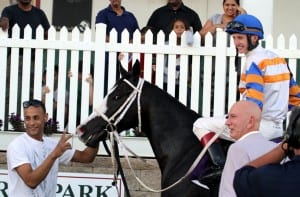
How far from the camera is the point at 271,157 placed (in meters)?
4.09

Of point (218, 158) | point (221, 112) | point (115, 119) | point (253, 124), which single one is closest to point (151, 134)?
point (115, 119)

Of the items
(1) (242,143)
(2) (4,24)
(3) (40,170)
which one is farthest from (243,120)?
(2) (4,24)

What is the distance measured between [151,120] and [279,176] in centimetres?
284

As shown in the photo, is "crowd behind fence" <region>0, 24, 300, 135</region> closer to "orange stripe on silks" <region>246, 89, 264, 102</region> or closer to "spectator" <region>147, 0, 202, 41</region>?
"spectator" <region>147, 0, 202, 41</region>

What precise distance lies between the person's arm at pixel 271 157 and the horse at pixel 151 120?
90.4 inches

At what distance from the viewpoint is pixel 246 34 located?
6.16m

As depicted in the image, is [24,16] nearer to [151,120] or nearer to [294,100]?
[151,120]

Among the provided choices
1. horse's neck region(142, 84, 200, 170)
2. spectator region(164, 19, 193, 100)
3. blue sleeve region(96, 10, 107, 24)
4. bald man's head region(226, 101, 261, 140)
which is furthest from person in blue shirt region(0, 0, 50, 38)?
bald man's head region(226, 101, 261, 140)

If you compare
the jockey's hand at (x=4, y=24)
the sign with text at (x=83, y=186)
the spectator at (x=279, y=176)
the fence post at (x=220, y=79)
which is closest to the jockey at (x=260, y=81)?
the spectator at (x=279, y=176)

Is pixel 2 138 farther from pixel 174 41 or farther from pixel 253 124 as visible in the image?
pixel 253 124

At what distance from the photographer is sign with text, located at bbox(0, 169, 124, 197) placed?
891cm

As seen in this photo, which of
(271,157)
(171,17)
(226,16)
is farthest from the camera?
(171,17)

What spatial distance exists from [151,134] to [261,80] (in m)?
1.18

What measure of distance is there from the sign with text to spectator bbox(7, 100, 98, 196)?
2.67 meters
